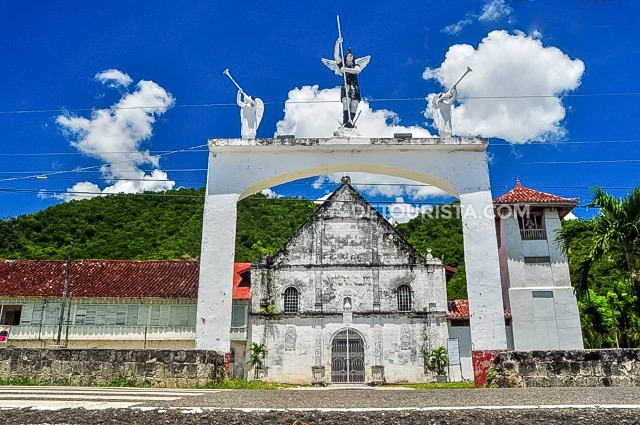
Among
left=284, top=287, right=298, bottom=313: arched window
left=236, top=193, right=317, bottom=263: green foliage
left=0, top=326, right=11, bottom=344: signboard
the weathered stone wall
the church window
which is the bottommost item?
the weathered stone wall

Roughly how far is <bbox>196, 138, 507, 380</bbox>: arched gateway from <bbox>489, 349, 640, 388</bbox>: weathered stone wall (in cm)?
240

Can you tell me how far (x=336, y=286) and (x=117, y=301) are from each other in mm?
10612

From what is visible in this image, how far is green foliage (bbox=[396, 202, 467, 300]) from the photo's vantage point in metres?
31.8

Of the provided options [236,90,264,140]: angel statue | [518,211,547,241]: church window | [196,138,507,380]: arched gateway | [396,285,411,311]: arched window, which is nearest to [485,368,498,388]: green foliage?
[196,138,507,380]: arched gateway

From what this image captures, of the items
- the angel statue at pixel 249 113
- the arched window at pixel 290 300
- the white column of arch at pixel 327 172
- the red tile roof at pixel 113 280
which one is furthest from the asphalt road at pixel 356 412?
the red tile roof at pixel 113 280

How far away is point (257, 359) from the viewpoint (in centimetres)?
2361

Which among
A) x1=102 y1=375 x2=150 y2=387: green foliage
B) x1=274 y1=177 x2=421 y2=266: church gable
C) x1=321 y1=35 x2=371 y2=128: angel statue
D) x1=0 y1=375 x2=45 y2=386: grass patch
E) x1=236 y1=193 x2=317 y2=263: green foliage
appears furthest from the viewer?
x1=236 y1=193 x2=317 y2=263: green foliage

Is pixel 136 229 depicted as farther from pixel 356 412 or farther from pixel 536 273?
pixel 356 412

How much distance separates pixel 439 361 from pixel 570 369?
1572cm

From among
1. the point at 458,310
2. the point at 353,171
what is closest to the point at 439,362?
the point at 458,310

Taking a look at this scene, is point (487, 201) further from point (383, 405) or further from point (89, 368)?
point (89, 368)

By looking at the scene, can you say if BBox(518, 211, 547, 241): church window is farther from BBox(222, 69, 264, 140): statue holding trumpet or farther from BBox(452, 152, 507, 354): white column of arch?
BBox(222, 69, 264, 140): statue holding trumpet

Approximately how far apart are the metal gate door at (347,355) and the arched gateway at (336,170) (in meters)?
14.2

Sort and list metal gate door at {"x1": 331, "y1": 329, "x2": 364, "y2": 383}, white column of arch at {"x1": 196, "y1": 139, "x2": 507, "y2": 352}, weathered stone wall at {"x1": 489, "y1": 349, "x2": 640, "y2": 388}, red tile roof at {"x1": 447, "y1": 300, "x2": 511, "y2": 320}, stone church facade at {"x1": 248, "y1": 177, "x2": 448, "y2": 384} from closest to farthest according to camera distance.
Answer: weathered stone wall at {"x1": 489, "y1": 349, "x2": 640, "y2": 388} < white column of arch at {"x1": 196, "y1": 139, "x2": 507, "y2": 352} < stone church facade at {"x1": 248, "y1": 177, "x2": 448, "y2": 384} < metal gate door at {"x1": 331, "y1": 329, "x2": 364, "y2": 383} < red tile roof at {"x1": 447, "y1": 300, "x2": 511, "y2": 320}
